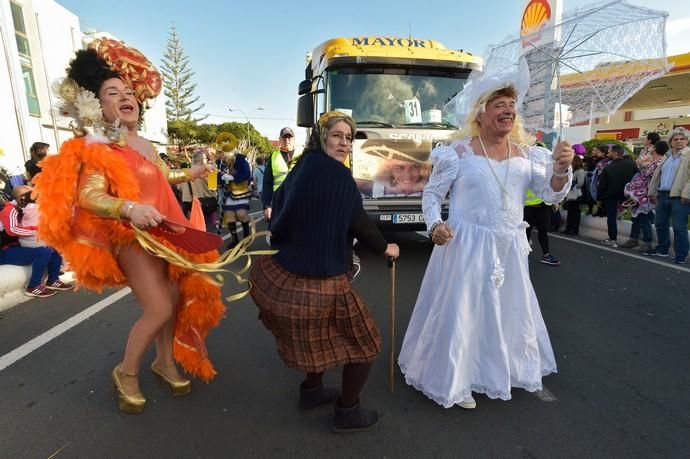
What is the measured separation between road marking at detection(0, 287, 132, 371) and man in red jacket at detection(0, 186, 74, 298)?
2.60 feet

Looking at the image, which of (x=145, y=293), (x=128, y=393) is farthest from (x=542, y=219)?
(x=128, y=393)

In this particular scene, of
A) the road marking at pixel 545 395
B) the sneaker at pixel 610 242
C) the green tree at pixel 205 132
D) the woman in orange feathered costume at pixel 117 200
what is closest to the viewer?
the woman in orange feathered costume at pixel 117 200

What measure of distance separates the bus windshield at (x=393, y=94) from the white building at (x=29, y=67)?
10.7m

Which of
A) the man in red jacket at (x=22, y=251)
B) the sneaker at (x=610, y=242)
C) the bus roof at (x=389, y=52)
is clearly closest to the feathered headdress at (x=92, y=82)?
the man in red jacket at (x=22, y=251)

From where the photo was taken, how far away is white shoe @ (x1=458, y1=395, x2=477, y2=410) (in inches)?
93.7

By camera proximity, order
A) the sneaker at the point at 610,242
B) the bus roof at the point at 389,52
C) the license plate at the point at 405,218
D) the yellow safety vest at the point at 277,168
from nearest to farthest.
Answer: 1. the yellow safety vest at the point at 277,168
2. the license plate at the point at 405,218
3. the bus roof at the point at 389,52
4. the sneaker at the point at 610,242

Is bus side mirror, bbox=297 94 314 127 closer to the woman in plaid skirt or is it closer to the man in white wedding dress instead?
the man in white wedding dress

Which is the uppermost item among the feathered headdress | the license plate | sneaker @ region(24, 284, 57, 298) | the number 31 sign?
the number 31 sign

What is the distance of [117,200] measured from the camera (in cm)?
189

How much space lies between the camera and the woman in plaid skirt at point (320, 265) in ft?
6.09

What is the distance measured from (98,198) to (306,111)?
4.71 m

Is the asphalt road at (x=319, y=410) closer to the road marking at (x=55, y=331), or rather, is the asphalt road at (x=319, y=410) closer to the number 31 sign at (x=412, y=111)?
the road marking at (x=55, y=331)

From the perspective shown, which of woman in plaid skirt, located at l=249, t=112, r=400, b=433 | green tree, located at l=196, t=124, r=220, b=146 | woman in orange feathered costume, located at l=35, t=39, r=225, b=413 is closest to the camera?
woman in plaid skirt, located at l=249, t=112, r=400, b=433

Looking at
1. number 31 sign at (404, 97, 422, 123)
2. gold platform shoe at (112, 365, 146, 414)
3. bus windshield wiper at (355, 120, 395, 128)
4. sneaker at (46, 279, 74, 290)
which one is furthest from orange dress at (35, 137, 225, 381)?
number 31 sign at (404, 97, 422, 123)
